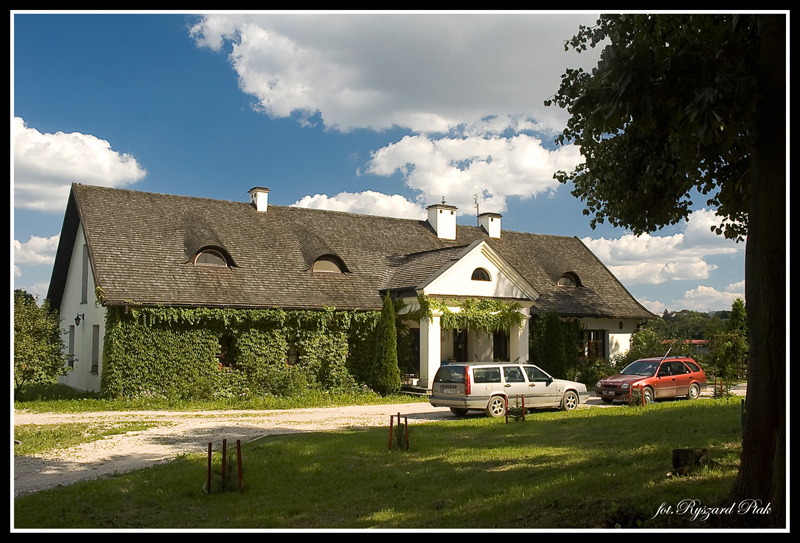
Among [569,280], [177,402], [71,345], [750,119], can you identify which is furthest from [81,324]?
[750,119]

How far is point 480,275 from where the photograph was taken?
88.0ft

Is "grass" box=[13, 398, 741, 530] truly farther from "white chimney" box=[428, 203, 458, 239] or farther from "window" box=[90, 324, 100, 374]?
"white chimney" box=[428, 203, 458, 239]

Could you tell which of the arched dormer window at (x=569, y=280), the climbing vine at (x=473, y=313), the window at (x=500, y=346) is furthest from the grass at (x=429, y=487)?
the arched dormer window at (x=569, y=280)

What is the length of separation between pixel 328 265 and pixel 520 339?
8.16 m

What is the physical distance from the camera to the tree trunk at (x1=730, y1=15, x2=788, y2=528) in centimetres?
689

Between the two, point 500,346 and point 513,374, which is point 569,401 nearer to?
point 513,374

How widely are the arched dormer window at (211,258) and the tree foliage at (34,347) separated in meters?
5.05

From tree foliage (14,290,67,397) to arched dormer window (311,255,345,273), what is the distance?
30.7 feet

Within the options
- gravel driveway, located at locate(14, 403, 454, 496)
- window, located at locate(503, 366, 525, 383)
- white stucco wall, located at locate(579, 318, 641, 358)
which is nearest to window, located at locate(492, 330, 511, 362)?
white stucco wall, located at locate(579, 318, 641, 358)

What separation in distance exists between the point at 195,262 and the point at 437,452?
15163 mm

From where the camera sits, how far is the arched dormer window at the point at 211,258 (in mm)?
24516

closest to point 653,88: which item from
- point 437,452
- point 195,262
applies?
point 437,452
